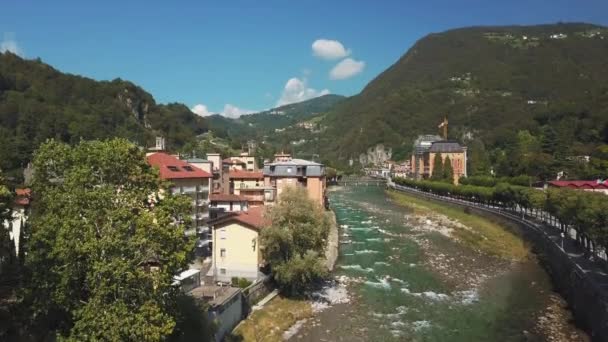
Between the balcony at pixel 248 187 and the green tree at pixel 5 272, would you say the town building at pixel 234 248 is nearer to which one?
the green tree at pixel 5 272

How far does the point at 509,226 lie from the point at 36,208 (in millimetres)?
63831

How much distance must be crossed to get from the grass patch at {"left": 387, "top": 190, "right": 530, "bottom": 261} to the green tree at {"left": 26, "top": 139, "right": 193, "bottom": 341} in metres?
46.0

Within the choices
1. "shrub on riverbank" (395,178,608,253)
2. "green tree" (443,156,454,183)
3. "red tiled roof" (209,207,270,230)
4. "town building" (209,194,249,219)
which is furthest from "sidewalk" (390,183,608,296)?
"green tree" (443,156,454,183)

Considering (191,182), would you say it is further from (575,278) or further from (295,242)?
(575,278)

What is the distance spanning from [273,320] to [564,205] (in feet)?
104

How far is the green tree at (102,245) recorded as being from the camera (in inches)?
662

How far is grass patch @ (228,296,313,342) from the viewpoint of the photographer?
2973 cm

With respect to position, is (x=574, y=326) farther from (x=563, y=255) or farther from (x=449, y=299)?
(x=563, y=255)

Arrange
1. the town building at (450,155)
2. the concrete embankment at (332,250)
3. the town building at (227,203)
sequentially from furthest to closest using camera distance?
the town building at (450,155) < the town building at (227,203) < the concrete embankment at (332,250)

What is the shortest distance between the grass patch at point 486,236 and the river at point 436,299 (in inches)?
89.2

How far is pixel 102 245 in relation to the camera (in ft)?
55.3

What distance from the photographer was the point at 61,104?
174m

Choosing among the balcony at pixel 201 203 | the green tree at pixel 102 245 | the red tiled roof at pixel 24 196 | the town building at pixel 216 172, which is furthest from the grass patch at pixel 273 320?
the town building at pixel 216 172

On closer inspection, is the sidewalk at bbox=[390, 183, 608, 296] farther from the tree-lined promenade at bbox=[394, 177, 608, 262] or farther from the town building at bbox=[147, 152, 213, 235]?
the town building at bbox=[147, 152, 213, 235]
